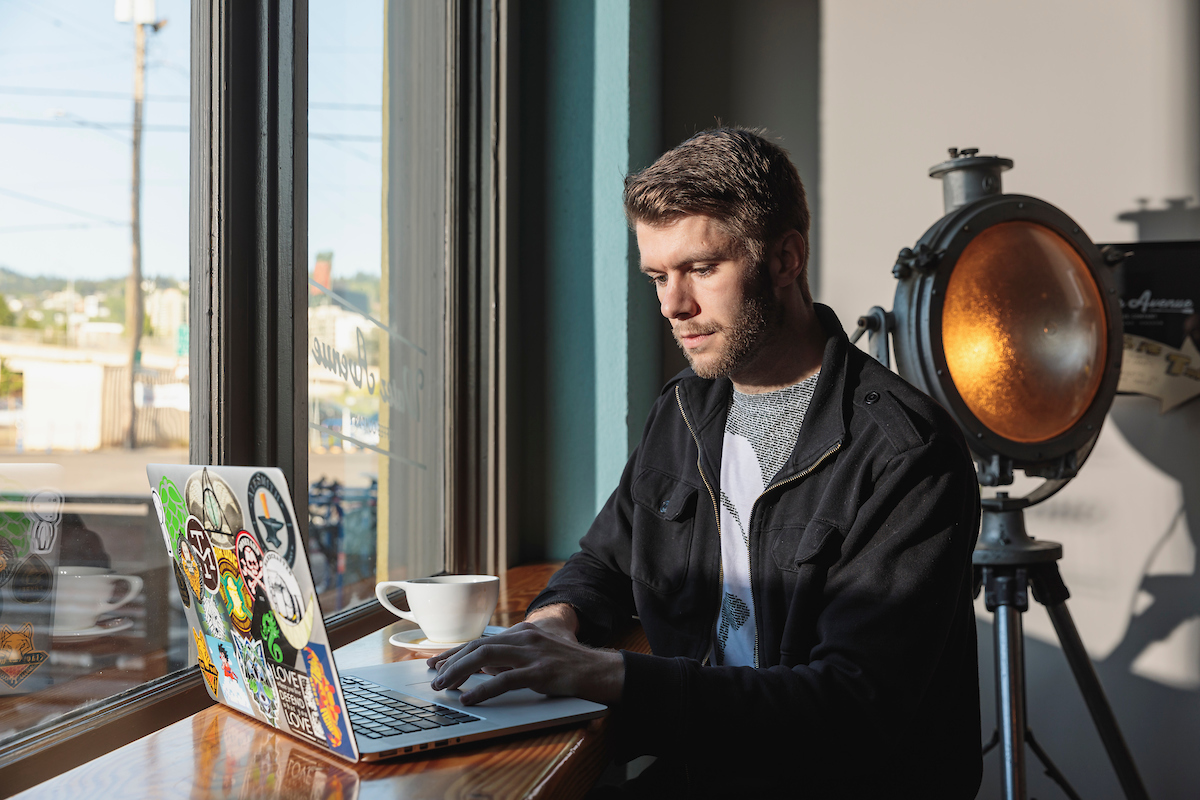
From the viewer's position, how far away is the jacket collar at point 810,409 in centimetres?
109

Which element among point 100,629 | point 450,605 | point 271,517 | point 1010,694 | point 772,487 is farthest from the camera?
point 1010,694

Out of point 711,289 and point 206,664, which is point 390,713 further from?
point 711,289

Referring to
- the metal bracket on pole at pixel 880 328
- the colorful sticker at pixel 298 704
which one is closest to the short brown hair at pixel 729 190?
the metal bracket on pole at pixel 880 328

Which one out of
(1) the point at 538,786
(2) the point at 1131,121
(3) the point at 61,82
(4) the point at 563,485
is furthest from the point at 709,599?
(2) the point at 1131,121

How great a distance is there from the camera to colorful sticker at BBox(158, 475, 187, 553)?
0.71 metres

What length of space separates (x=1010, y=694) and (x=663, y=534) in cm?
59

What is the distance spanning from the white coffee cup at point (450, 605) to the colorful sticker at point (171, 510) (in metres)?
0.29

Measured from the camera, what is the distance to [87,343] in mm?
816

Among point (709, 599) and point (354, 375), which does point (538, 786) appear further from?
point (354, 375)

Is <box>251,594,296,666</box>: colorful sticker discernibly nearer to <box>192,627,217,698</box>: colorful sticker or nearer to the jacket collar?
<box>192,627,217,698</box>: colorful sticker

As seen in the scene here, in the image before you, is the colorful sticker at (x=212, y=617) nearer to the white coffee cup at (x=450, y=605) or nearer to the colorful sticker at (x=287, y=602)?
the colorful sticker at (x=287, y=602)

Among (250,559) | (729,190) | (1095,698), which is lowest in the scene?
(1095,698)

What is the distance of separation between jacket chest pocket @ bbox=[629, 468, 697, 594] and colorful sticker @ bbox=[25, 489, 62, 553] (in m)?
0.70

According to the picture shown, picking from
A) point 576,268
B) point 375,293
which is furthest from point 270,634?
point 576,268
